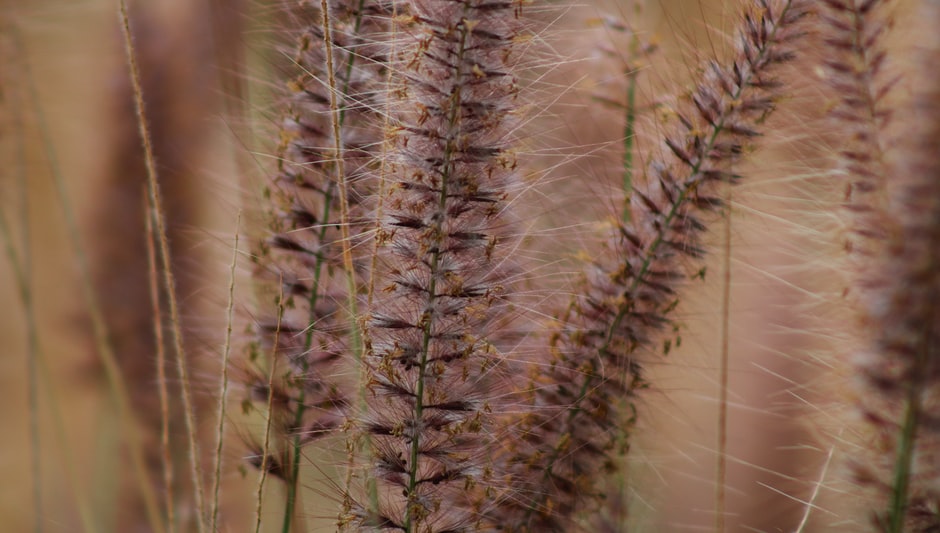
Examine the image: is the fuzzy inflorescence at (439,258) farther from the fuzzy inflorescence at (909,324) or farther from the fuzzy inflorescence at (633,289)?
the fuzzy inflorescence at (909,324)

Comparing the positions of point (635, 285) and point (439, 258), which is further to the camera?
point (635, 285)

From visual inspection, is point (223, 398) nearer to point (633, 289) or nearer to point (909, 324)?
point (633, 289)

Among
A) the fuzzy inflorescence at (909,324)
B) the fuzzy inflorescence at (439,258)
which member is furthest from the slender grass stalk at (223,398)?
the fuzzy inflorescence at (909,324)

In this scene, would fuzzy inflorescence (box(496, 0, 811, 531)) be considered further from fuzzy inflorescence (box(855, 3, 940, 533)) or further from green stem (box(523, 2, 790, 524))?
fuzzy inflorescence (box(855, 3, 940, 533))

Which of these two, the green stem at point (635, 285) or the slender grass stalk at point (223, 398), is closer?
the slender grass stalk at point (223, 398)

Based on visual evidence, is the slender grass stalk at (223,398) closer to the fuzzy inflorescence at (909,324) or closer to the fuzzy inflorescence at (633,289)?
the fuzzy inflorescence at (633,289)

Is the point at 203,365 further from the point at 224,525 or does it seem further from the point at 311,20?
the point at 311,20

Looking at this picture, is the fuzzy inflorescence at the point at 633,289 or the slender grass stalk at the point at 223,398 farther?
the fuzzy inflorescence at the point at 633,289

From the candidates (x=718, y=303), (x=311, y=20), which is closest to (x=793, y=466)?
(x=718, y=303)

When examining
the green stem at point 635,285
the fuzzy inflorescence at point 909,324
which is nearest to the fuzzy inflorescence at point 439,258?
the green stem at point 635,285

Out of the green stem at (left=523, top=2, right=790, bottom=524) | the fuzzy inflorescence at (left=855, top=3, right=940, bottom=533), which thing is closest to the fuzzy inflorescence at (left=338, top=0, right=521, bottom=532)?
the green stem at (left=523, top=2, right=790, bottom=524)

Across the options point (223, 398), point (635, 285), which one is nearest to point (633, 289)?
point (635, 285)
